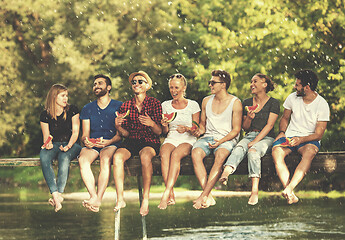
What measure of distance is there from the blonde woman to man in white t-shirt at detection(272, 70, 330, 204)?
1209 mm

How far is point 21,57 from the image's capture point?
32156 mm

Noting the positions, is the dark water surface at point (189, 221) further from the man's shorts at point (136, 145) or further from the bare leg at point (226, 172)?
the bare leg at point (226, 172)

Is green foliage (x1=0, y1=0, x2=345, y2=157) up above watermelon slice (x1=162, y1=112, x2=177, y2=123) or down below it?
above

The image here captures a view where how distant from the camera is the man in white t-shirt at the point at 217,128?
9477 millimetres

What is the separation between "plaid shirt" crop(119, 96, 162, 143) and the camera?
32.3 ft

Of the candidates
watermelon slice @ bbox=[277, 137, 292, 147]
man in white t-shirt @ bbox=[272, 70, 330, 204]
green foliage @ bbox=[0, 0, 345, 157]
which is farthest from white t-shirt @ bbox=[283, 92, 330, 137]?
green foliage @ bbox=[0, 0, 345, 157]

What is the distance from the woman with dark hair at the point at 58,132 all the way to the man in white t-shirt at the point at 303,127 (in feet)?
9.20

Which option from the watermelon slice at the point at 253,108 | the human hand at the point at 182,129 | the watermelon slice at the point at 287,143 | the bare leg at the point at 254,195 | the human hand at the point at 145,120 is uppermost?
the watermelon slice at the point at 253,108

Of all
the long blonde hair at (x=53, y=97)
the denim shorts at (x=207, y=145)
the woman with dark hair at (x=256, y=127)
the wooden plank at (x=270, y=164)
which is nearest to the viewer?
the woman with dark hair at (x=256, y=127)

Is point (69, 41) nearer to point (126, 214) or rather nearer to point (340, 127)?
point (126, 214)

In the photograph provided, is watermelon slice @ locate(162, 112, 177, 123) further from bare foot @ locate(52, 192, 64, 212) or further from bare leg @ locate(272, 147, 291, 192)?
bare foot @ locate(52, 192, 64, 212)

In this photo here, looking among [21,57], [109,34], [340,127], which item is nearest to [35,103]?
[21,57]

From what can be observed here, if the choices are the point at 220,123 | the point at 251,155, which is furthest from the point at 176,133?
the point at 251,155

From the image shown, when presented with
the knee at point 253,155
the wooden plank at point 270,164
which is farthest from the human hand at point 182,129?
the knee at point 253,155
